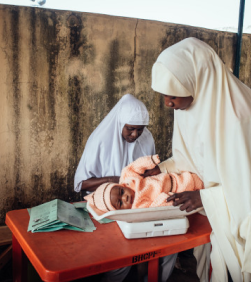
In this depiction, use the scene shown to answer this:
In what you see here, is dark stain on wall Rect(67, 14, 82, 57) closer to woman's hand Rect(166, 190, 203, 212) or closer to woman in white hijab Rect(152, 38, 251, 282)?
woman in white hijab Rect(152, 38, 251, 282)

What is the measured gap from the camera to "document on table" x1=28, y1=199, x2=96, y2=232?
1806 millimetres

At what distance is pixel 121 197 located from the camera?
2.01m

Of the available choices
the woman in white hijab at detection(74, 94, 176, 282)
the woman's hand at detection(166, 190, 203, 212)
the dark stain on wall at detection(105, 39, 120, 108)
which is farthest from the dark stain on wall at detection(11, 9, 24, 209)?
the woman's hand at detection(166, 190, 203, 212)

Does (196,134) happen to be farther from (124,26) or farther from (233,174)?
(124,26)

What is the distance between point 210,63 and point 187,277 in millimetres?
2166

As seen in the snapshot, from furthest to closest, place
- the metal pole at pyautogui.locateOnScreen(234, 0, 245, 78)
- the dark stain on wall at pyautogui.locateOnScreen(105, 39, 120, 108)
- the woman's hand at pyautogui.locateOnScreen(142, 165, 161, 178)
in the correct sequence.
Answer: the metal pole at pyautogui.locateOnScreen(234, 0, 245, 78), the dark stain on wall at pyautogui.locateOnScreen(105, 39, 120, 108), the woman's hand at pyautogui.locateOnScreen(142, 165, 161, 178)

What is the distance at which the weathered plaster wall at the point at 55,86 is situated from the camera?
2.87m

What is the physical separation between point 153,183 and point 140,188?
11 centimetres

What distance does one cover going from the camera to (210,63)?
1.94m

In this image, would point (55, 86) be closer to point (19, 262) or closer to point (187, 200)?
point (19, 262)

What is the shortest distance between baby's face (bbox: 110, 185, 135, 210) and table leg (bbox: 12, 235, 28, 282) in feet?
2.16

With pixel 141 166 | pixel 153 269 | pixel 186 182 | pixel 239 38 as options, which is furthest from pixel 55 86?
pixel 239 38

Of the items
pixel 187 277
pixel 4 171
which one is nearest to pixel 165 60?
pixel 4 171

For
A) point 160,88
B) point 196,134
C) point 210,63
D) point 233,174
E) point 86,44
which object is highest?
point 86,44
